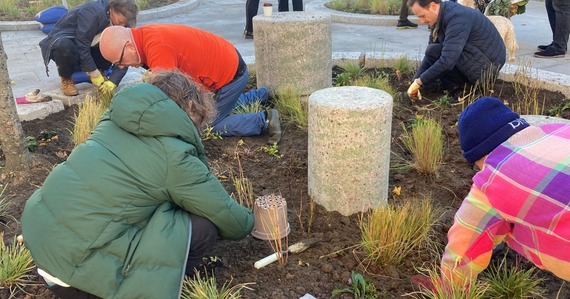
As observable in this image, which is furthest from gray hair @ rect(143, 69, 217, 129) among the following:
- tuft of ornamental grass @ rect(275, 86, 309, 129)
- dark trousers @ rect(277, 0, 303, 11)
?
dark trousers @ rect(277, 0, 303, 11)

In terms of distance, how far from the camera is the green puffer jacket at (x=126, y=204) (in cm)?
214

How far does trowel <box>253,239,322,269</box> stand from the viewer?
2.64 meters

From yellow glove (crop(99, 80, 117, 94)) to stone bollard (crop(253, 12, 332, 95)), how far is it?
134 cm

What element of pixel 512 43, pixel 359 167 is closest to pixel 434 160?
pixel 359 167

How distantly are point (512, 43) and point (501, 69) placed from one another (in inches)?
40.5

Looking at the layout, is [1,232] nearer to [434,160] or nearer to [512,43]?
[434,160]

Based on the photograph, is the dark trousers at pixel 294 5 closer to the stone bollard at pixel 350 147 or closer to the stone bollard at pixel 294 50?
the stone bollard at pixel 294 50

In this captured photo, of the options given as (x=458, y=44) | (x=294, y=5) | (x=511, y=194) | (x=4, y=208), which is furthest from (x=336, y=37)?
(x=511, y=194)

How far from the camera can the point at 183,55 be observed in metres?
4.14

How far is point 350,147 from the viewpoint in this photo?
2.94m

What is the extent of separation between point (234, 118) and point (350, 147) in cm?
159

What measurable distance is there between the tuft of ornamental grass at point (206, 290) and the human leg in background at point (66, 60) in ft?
10.5

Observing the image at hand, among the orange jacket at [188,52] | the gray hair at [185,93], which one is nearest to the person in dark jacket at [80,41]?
the orange jacket at [188,52]

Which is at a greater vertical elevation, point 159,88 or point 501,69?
point 159,88
